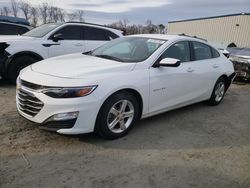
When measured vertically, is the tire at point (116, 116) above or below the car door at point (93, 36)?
below

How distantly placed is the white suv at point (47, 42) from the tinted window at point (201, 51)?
3.58m

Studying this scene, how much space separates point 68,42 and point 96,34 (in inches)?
41.2

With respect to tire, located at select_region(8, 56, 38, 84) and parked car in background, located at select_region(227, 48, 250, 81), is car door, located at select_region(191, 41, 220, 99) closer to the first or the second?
tire, located at select_region(8, 56, 38, 84)

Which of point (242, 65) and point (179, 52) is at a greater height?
point (179, 52)

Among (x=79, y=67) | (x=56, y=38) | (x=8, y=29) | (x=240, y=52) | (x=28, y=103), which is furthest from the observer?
(x=240, y=52)

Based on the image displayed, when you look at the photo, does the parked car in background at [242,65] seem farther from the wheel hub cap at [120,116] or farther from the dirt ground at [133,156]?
the wheel hub cap at [120,116]

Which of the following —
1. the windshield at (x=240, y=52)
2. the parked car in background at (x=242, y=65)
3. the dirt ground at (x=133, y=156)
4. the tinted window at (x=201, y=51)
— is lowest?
the parked car in background at (x=242, y=65)

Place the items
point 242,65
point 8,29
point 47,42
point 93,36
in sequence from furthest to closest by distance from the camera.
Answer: point 242,65 < point 8,29 < point 93,36 < point 47,42

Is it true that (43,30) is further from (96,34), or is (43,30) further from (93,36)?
(96,34)

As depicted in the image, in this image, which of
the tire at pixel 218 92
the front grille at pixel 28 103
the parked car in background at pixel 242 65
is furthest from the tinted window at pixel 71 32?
the parked car in background at pixel 242 65

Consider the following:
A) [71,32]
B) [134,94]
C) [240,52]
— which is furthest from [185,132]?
[240,52]

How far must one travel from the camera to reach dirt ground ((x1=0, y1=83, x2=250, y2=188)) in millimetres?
3488

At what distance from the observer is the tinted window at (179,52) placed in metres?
5.38

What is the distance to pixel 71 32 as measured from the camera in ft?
28.3
